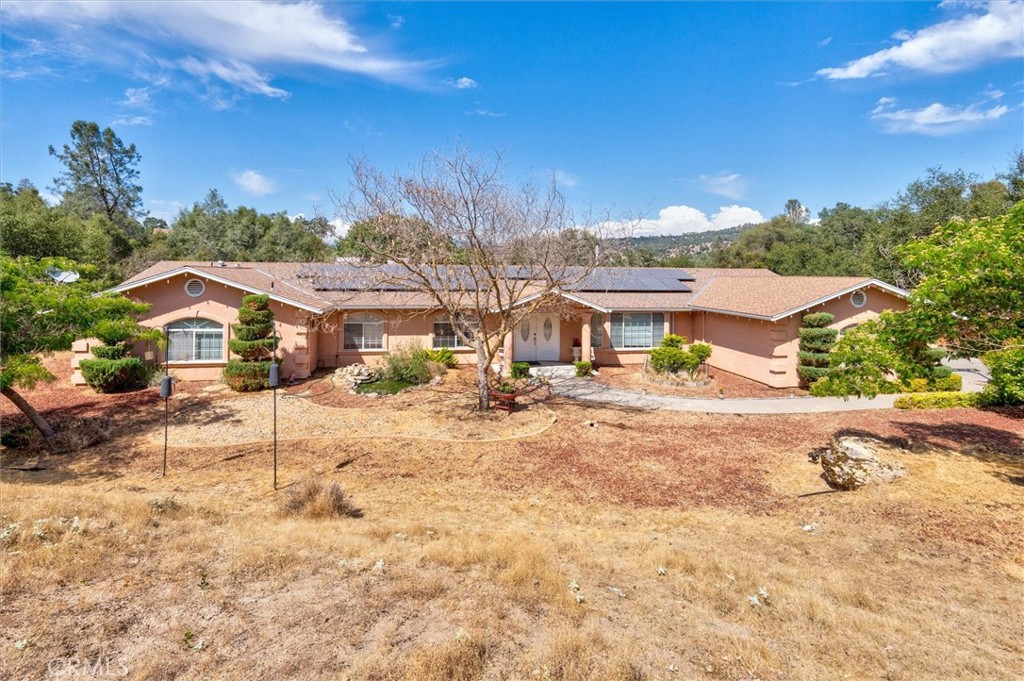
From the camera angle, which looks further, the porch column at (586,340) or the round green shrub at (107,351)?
the porch column at (586,340)

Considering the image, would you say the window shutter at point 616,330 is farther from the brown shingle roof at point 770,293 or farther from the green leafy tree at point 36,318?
the green leafy tree at point 36,318

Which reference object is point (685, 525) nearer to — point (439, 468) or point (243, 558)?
point (439, 468)

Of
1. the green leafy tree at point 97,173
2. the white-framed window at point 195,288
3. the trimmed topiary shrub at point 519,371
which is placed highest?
the green leafy tree at point 97,173

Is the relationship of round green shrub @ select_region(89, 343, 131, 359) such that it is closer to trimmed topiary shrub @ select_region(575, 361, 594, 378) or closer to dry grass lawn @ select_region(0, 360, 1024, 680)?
dry grass lawn @ select_region(0, 360, 1024, 680)

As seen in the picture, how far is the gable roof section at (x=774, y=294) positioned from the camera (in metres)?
17.9

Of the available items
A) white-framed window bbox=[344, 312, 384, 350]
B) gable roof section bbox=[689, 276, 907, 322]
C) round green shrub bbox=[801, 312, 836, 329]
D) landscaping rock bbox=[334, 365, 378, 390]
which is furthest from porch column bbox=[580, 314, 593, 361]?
landscaping rock bbox=[334, 365, 378, 390]

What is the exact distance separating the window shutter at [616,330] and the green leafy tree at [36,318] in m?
18.4

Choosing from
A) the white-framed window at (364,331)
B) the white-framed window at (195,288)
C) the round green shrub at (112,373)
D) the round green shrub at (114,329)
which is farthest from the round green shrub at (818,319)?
the round green shrub at (112,373)

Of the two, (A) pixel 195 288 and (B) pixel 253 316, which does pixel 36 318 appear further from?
(A) pixel 195 288

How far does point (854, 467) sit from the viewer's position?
32.5ft

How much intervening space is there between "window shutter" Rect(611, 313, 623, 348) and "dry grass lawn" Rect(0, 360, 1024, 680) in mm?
11717

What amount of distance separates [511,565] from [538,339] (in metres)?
17.1

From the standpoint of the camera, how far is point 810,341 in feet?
58.5

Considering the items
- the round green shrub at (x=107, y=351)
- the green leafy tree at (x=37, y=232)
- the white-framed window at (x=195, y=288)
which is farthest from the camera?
the green leafy tree at (x=37, y=232)
